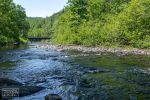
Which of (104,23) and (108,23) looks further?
(104,23)

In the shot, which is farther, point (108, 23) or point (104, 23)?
point (104, 23)

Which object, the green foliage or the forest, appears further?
the forest

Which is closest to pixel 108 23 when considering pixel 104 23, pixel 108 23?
pixel 108 23

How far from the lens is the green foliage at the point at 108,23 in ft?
170

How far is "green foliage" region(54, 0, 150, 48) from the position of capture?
51906 millimetres

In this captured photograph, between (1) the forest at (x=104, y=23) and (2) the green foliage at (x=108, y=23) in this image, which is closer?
(2) the green foliage at (x=108, y=23)

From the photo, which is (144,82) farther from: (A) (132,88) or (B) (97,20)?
(B) (97,20)

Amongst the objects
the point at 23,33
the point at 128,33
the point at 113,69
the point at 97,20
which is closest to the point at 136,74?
the point at 113,69

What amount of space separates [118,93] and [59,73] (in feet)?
26.5

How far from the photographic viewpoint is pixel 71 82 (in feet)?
65.4

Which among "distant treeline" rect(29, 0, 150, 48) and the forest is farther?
the forest

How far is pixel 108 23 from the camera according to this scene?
62531 mm

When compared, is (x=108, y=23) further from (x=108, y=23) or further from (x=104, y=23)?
(x=104, y=23)

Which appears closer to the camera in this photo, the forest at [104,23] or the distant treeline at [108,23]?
the distant treeline at [108,23]
